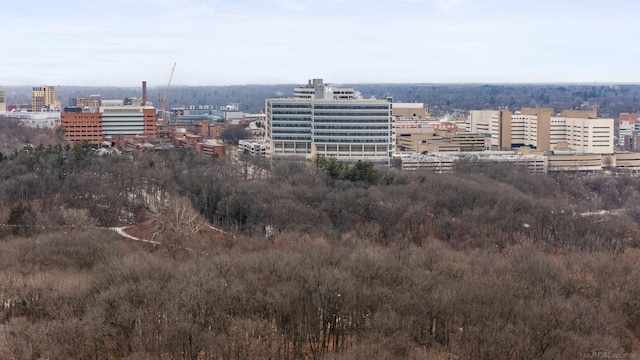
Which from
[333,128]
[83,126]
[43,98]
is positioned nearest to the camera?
[333,128]

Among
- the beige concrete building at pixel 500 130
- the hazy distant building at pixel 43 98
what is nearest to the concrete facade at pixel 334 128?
the beige concrete building at pixel 500 130

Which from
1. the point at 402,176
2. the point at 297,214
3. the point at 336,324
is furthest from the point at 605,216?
the point at 336,324

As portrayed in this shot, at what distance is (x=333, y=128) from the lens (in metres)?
67.6

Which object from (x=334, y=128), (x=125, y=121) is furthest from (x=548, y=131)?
(x=125, y=121)

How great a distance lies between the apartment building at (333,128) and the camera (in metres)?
67.4

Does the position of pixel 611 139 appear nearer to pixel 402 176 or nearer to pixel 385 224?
pixel 402 176

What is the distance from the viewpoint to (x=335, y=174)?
164 feet

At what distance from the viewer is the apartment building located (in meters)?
67.4

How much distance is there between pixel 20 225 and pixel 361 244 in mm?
15045

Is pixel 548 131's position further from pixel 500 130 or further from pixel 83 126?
pixel 83 126

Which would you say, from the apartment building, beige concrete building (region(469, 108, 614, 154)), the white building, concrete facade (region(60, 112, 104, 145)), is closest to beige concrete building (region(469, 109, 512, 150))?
beige concrete building (region(469, 108, 614, 154))

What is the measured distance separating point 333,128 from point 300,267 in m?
41.4

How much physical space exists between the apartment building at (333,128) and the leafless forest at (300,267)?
1558 cm

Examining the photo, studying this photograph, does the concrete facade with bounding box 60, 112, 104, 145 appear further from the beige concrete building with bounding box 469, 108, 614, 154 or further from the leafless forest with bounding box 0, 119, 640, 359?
the beige concrete building with bounding box 469, 108, 614, 154
